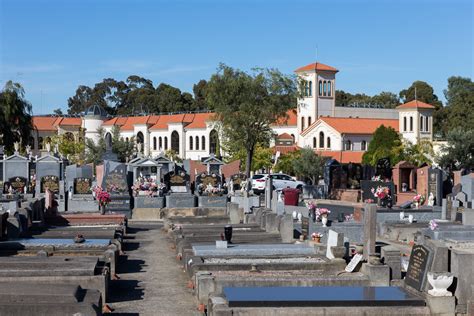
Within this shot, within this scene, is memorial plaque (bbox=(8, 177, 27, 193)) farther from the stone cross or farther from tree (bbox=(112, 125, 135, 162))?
tree (bbox=(112, 125, 135, 162))

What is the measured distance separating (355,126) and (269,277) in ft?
251

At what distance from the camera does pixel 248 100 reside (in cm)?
5362

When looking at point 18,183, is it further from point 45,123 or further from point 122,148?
point 45,123

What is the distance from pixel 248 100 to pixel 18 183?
58.7ft

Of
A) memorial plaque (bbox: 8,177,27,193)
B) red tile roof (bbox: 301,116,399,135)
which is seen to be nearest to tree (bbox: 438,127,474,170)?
red tile roof (bbox: 301,116,399,135)

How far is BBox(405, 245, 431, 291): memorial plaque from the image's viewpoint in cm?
1473

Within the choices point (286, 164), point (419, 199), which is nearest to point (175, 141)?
point (286, 164)

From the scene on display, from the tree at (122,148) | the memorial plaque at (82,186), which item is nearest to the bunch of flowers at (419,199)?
the memorial plaque at (82,186)

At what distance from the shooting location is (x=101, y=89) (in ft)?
484

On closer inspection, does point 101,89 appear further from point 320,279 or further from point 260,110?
point 320,279

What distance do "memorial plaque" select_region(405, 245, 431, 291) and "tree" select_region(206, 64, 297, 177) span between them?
125 ft

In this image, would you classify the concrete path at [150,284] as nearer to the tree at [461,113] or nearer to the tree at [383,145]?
the tree at [383,145]

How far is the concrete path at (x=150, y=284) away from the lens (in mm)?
15633

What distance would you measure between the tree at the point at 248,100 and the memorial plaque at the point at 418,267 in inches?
1505
